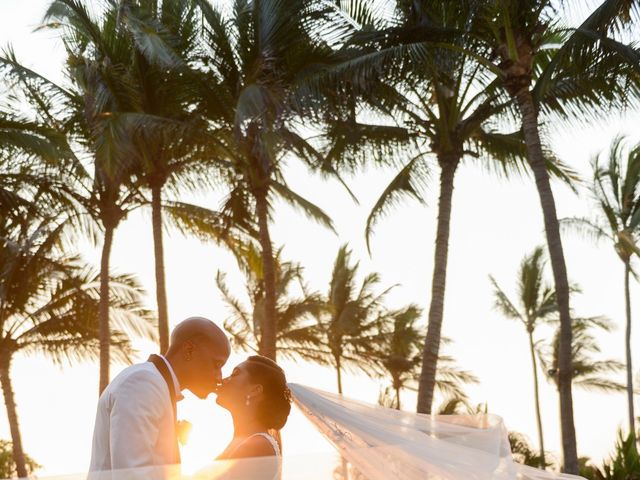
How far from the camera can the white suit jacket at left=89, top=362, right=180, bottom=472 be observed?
3352 mm

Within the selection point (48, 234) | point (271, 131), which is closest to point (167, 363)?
point (271, 131)

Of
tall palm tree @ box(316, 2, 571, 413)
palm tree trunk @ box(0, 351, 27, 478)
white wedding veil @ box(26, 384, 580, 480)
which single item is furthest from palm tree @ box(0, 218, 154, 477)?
white wedding veil @ box(26, 384, 580, 480)

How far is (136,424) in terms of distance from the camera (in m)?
3.38

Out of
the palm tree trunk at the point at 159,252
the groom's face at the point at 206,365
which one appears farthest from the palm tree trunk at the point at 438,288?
the groom's face at the point at 206,365

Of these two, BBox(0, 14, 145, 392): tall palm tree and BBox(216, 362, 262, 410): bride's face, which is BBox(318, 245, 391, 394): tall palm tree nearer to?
BBox(0, 14, 145, 392): tall palm tree

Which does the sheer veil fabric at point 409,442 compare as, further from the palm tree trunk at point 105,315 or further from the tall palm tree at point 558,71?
the palm tree trunk at point 105,315

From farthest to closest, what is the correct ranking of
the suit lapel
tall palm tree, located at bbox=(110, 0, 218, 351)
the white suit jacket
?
tall palm tree, located at bbox=(110, 0, 218, 351) → the suit lapel → the white suit jacket

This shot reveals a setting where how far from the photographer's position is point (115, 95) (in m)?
18.8

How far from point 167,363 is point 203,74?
15594 mm

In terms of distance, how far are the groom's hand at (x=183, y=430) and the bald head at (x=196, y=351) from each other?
195 mm

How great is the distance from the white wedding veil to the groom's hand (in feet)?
0.81

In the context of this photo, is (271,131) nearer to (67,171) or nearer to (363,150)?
(363,150)

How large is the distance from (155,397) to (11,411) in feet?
79.7

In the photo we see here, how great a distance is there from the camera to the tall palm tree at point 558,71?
14.1m
